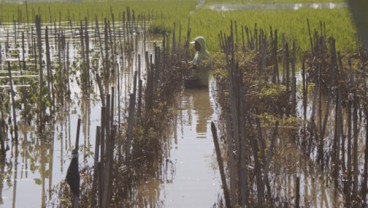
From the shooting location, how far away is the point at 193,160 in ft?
20.5

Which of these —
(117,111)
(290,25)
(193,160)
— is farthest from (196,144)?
(290,25)

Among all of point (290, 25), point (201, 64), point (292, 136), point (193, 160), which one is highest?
point (290, 25)

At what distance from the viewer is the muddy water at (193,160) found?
5141 mm

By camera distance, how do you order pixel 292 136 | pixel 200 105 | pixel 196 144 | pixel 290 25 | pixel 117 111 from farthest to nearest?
1. pixel 290 25
2. pixel 200 105
3. pixel 117 111
4. pixel 196 144
5. pixel 292 136

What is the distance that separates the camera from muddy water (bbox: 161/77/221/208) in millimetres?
5141

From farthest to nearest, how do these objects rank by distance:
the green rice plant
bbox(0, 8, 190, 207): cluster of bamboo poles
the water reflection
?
the green rice plant < the water reflection < bbox(0, 8, 190, 207): cluster of bamboo poles

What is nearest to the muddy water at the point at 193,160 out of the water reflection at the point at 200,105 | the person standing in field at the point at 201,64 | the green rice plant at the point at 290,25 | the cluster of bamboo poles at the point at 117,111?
the water reflection at the point at 200,105

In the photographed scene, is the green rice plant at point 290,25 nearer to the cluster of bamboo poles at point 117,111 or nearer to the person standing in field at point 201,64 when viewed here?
the person standing in field at point 201,64

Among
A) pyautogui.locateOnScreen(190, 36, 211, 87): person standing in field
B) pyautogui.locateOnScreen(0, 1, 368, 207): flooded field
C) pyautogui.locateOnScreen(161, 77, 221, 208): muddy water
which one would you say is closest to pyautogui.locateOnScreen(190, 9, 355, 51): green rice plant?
pyautogui.locateOnScreen(190, 36, 211, 87): person standing in field

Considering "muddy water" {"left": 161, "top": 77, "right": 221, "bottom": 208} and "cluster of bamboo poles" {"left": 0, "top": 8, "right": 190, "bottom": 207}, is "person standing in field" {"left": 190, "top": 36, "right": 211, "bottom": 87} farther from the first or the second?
"muddy water" {"left": 161, "top": 77, "right": 221, "bottom": 208}

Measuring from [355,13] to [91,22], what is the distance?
21.9 metres

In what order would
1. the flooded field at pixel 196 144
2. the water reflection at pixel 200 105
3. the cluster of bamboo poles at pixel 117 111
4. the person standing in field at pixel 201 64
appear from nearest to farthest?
the cluster of bamboo poles at pixel 117 111, the flooded field at pixel 196 144, the water reflection at pixel 200 105, the person standing in field at pixel 201 64

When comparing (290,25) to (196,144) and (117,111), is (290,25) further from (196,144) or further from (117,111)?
(196,144)

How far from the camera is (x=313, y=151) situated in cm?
578
